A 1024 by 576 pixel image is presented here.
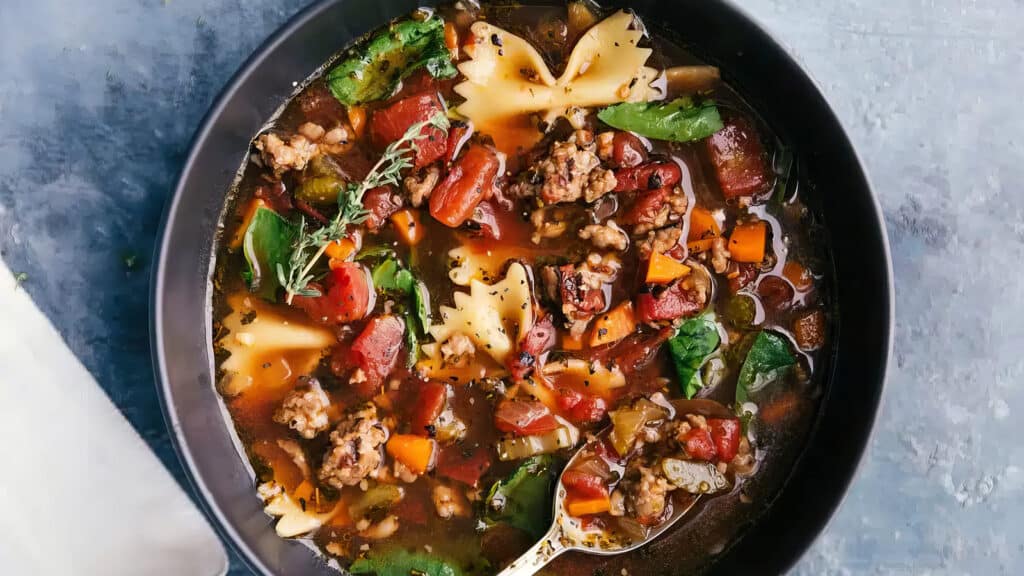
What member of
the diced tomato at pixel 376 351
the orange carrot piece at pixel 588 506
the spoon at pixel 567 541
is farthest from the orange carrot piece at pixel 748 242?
the diced tomato at pixel 376 351

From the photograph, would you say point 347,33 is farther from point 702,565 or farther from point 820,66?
point 702,565

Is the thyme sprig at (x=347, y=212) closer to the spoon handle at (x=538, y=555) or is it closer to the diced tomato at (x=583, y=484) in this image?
the diced tomato at (x=583, y=484)

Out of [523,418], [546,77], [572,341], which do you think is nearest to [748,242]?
[572,341]

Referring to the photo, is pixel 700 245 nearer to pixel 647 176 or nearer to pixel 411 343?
pixel 647 176

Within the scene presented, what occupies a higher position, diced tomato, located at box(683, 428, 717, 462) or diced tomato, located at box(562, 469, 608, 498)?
diced tomato, located at box(683, 428, 717, 462)

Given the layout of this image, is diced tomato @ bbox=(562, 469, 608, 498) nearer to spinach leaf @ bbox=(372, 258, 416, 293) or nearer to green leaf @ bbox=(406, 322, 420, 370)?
green leaf @ bbox=(406, 322, 420, 370)

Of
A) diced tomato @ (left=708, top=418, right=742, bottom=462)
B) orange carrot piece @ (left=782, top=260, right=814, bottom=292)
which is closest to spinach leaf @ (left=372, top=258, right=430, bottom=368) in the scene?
diced tomato @ (left=708, top=418, right=742, bottom=462)
